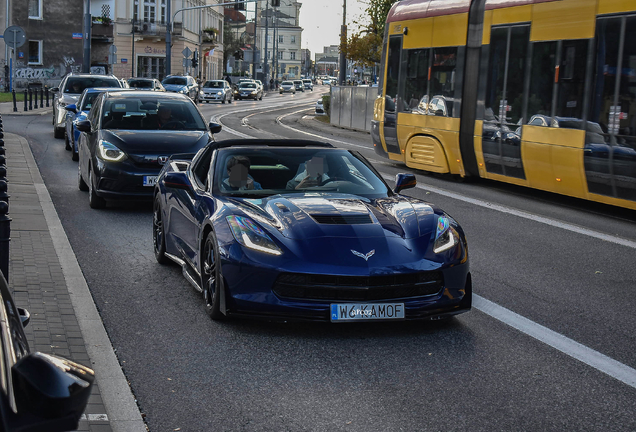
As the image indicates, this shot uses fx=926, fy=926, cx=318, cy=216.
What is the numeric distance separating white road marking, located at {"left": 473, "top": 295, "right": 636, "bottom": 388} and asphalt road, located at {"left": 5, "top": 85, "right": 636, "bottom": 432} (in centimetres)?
2

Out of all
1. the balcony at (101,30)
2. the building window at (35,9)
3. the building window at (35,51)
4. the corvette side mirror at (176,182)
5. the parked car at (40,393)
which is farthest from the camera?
the balcony at (101,30)

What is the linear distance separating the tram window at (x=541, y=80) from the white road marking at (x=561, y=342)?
6792 millimetres

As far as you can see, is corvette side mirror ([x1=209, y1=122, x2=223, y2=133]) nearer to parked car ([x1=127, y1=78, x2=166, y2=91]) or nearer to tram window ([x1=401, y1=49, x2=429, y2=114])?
tram window ([x1=401, y1=49, x2=429, y2=114])

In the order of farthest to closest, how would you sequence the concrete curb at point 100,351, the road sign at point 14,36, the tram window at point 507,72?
1. the road sign at point 14,36
2. the tram window at point 507,72
3. the concrete curb at point 100,351

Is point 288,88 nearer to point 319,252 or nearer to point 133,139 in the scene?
point 133,139

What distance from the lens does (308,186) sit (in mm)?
7195

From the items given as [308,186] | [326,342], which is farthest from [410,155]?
[326,342]

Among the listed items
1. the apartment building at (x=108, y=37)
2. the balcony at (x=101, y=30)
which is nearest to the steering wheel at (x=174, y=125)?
the apartment building at (x=108, y=37)

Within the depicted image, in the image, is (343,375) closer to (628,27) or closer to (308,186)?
(308,186)

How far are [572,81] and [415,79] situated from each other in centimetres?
507

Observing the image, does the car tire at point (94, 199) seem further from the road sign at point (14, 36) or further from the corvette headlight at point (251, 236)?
the road sign at point (14, 36)

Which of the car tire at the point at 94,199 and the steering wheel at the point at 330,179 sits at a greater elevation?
the steering wheel at the point at 330,179

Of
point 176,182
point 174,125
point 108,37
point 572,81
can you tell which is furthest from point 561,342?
point 108,37

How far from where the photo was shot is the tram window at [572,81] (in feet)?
41.1
